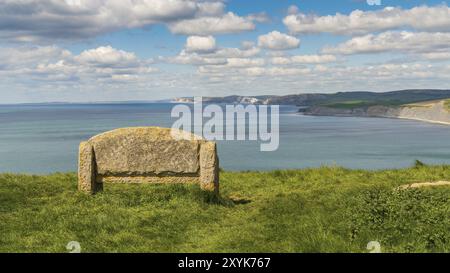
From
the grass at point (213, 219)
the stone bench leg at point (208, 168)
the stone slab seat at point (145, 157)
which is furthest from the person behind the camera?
the stone slab seat at point (145, 157)

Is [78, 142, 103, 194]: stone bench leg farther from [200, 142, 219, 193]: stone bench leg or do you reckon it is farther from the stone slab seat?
[200, 142, 219, 193]: stone bench leg

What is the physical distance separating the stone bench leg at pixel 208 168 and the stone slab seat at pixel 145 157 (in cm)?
9

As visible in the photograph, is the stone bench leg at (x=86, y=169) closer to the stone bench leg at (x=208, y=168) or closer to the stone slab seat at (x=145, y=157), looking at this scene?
the stone slab seat at (x=145, y=157)

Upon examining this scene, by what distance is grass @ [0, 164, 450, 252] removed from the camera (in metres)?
9.25

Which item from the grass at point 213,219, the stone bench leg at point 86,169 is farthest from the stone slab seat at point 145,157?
the grass at point 213,219

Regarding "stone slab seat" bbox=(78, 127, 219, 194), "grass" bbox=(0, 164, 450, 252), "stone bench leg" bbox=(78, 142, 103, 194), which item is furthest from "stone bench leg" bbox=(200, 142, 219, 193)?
"stone bench leg" bbox=(78, 142, 103, 194)

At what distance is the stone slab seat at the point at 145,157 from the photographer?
51.8ft

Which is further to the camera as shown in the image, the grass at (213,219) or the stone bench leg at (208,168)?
the stone bench leg at (208,168)

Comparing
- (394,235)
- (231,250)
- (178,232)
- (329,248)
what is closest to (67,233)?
(178,232)

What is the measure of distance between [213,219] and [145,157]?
4287 mm

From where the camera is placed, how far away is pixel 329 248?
8578 mm

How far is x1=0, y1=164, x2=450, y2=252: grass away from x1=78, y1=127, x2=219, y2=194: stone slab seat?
0.50 meters
